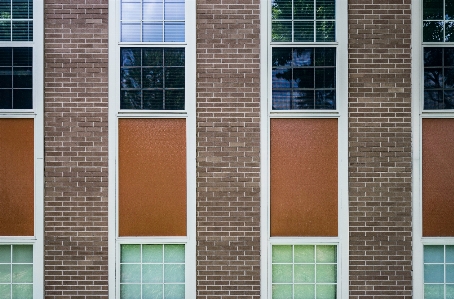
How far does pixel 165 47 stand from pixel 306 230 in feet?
12.0

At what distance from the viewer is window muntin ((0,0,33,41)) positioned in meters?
5.81

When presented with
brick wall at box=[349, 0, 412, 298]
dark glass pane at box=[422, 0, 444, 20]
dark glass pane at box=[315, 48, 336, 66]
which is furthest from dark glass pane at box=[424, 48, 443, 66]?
dark glass pane at box=[315, 48, 336, 66]

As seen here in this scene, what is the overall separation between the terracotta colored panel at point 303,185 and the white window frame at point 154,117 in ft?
4.25

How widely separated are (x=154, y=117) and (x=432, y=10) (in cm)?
478

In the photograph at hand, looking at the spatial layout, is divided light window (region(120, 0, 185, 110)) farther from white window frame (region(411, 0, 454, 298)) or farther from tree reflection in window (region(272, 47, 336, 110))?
white window frame (region(411, 0, 454, 298))

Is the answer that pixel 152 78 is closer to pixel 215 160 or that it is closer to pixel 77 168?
pixel 215 160

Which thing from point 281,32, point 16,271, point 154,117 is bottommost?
point 16,271

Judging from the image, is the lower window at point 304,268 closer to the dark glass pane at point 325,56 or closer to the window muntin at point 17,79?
the dark glass pane at point 325,56

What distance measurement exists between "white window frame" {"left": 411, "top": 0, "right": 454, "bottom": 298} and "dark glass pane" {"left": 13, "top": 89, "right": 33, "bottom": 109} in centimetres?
607

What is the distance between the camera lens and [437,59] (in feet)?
19.1

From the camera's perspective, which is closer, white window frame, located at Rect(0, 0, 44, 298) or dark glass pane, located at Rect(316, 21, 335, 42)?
white window frame, located at Rect(0, 0, 44, 298)

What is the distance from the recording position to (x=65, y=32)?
19.0 feet

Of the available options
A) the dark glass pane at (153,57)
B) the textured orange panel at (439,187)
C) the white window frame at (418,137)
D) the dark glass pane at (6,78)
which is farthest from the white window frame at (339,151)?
the dark glass pane at (6,78)

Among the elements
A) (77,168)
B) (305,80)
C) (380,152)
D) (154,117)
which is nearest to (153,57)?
(154,117)
